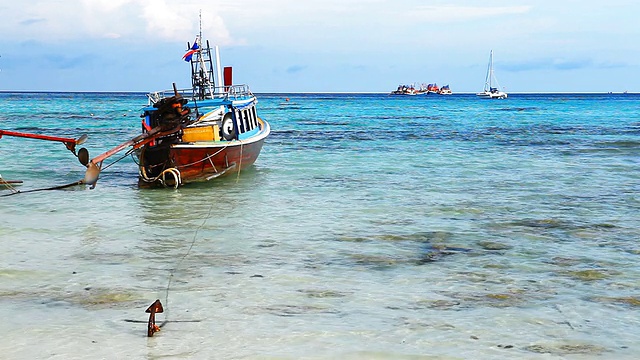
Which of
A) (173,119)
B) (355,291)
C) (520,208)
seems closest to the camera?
(355,291)

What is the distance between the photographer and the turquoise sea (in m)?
7.95

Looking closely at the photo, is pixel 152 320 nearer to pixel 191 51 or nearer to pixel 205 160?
pixel 205 160

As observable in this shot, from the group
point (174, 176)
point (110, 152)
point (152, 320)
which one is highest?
point (110, 152)

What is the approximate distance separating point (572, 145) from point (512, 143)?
10.0 feet

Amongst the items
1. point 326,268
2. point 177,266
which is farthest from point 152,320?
point 326,268

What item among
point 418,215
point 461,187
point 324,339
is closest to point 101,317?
point 324,339

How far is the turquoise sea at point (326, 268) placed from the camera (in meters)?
7.95

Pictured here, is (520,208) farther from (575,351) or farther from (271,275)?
(575,351)

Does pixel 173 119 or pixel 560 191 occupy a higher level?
pixel 173 119

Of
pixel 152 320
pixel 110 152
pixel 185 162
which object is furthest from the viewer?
pixel 185 162

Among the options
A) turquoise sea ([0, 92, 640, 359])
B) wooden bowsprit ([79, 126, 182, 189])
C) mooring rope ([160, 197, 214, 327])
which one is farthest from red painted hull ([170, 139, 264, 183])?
mooring rope ([160, 197, 214, 327])

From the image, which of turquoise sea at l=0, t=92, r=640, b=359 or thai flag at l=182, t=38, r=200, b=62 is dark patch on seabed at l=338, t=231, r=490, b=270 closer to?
turquoise sea at l=0, t=92, r=640, b=359

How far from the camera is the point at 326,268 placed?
1103cm

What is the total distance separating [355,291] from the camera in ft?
32.0
